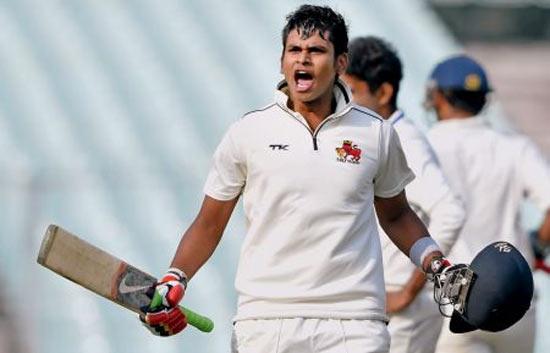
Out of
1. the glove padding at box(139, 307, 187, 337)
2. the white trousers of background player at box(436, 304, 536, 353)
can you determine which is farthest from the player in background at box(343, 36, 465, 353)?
the glove padding at box(139, 307, 187, 337)

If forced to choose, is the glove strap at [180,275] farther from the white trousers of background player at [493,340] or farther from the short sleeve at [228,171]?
the white trousers of background player at [493,340]

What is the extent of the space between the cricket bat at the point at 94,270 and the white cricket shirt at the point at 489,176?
2.17m

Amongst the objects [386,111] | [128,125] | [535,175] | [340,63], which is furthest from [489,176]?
[128,125]

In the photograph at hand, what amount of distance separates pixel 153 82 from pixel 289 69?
1012 centimetres

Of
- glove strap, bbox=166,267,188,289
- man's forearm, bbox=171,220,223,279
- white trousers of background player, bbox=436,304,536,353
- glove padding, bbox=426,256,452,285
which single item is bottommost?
white trousers of background player, bbox=436,304,536,353

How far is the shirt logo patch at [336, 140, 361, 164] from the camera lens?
5727 mm

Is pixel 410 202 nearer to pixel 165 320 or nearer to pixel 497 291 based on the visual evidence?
pixel 497 291

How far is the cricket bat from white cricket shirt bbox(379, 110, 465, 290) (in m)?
1.55

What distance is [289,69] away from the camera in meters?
5.77

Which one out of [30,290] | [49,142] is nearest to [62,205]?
[30,290]

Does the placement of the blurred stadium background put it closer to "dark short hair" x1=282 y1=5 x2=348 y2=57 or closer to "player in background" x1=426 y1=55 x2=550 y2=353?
"player in background" x1=426 y1=55 x2=550 y2=353

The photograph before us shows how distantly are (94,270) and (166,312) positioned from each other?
0.25 metres

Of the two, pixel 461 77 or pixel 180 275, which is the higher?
pixel 461 77

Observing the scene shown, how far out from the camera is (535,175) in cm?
770
